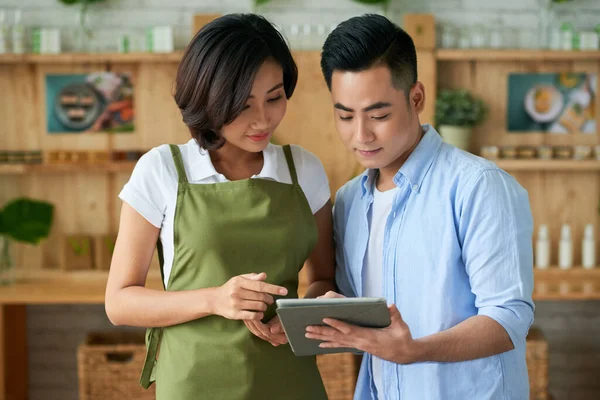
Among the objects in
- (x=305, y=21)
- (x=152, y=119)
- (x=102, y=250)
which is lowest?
(x=102, y=250)

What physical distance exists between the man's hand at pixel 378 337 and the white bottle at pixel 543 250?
3008mm

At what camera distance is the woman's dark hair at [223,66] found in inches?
66.6

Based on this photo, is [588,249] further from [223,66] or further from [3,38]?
[3,38]

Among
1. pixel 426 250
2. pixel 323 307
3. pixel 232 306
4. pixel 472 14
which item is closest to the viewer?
pixel 323 307

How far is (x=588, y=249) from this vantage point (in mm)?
4383

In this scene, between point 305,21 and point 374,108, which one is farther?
point 305,21

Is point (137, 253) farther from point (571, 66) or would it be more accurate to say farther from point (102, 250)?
point (571, 66)

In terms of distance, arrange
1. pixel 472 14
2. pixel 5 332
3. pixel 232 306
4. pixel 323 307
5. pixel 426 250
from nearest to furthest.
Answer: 1. pixel 323 307
2. pixel 232 306
3. pixel 426 250
4. pixel 5 332
5. pixel 472 14

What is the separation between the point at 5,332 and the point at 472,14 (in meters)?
3.20

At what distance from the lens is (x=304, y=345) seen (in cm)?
163

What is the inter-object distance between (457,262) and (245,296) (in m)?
0.48

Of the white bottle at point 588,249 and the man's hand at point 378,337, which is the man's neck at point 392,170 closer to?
the man's hand at point 378,337

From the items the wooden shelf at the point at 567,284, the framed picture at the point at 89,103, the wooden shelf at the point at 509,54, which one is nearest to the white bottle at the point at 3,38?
the framed picture at the point at 89,103

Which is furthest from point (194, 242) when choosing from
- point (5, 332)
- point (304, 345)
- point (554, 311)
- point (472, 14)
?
point (554, 311)
